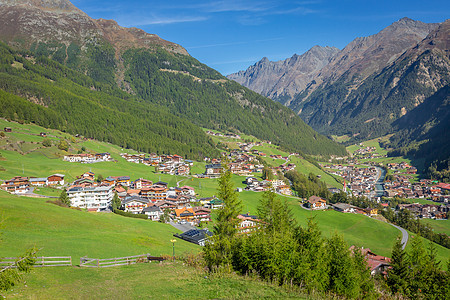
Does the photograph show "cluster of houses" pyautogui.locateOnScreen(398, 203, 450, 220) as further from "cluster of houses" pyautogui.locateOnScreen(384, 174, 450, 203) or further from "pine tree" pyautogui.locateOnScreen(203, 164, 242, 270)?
"pine tree" pyautogui.locateOnScreen(203, 164, 242, 270)

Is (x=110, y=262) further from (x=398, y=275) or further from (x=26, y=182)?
(x=26, y=182)

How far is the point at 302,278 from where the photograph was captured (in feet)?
96.5

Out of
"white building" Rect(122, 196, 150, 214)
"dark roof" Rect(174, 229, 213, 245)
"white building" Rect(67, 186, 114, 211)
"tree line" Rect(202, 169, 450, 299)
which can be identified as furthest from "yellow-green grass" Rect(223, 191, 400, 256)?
"tree line" Rect(202, 169, 450, 299)

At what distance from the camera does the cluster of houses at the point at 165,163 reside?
16031 centimetres

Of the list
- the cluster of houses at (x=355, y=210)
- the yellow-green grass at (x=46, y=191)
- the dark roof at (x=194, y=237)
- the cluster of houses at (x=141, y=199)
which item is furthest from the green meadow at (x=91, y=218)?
the cluster of houses at (x=355, y=210)

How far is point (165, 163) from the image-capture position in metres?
173

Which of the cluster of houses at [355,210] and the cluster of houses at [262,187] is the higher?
the cluster of houses at [262,187]

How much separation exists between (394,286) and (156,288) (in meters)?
36.0

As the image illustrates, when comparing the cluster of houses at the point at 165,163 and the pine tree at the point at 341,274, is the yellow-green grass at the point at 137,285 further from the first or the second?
the cluster of houses at the point at 165,163

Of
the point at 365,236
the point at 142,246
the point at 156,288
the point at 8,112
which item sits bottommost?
the point at 365,236

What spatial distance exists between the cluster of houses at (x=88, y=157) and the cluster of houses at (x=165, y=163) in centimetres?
1587

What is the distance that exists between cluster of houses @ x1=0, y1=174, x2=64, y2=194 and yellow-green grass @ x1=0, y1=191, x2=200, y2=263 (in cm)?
3662

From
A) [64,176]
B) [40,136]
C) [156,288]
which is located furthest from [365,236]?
[40,136]

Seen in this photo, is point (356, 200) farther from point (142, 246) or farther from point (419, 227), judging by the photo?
point (142, 246)
